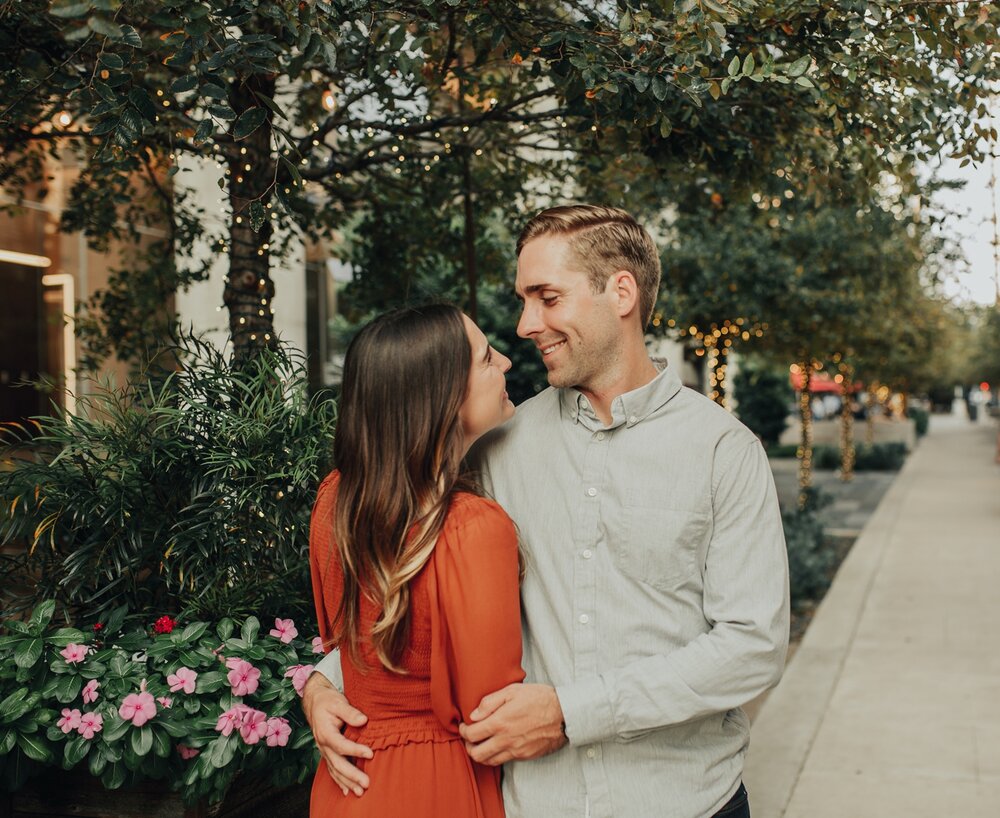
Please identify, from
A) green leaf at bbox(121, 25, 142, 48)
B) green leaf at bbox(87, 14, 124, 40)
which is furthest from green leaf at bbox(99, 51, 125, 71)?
green leaf at bbox(87, 14, 124, 40)

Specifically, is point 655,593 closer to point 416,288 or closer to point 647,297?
point 647,297

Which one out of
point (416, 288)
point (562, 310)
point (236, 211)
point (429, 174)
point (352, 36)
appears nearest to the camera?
point (562, 310)

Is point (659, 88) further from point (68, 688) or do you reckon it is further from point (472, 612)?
point (68, 688)

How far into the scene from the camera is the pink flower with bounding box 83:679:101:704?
2.76m

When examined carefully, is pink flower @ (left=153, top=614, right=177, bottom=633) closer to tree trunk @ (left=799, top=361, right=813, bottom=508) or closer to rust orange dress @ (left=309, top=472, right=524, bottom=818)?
rust orange dress @ (left=309, top=472, right=524, bottom=818)

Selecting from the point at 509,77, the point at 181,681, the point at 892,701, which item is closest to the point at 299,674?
the point at 181,681

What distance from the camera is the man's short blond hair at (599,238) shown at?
6.62 ft

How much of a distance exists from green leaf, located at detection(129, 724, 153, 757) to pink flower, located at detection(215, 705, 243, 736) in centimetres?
17

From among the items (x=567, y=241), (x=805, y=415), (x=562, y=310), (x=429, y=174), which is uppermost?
(x=429, y=174)

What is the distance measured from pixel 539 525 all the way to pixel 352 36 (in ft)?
7.25

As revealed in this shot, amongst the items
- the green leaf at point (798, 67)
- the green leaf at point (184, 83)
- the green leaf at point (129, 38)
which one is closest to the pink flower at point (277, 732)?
the green leaf at point (184, 83)

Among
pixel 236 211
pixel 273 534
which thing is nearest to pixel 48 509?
pixel 273 534

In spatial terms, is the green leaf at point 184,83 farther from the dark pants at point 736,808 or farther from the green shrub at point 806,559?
the green shrub at point 806,559

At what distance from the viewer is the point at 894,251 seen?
11266 mm
